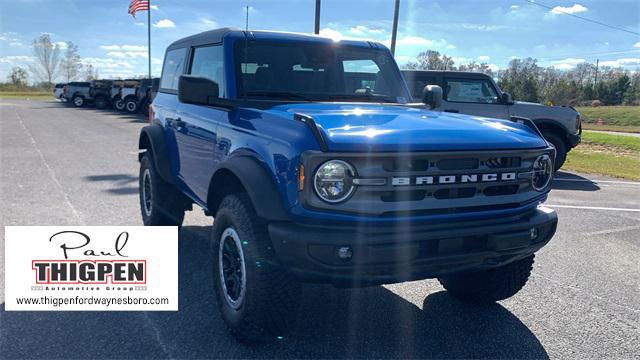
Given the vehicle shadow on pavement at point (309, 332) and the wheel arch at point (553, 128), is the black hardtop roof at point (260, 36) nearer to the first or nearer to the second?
the vehicle shadow on pavement at point (309, 332)

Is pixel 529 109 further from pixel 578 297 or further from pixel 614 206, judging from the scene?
pixel 578 297

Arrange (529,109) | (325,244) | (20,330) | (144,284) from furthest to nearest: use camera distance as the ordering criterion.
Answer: (529,109), (144,284), (20,330), (325,244)

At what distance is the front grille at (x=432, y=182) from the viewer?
275cm

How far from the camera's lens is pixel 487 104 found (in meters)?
11.0

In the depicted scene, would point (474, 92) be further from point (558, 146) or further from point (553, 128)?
point (558, 146)

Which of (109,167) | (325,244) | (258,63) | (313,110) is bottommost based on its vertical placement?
(109,167)

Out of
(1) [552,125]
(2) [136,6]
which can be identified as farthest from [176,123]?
(2) [136,6]

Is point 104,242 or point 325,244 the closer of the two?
point 325,244

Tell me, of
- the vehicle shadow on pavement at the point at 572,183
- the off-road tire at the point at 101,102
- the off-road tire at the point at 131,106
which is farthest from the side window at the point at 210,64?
the off-road tire at the point at 101,102

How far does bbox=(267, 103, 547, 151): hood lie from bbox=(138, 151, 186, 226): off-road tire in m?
2.13

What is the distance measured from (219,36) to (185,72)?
877 mm

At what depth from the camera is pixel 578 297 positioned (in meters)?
4.24

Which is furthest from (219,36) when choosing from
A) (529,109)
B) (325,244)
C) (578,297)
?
(529,109)

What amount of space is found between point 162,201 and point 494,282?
317 centimetres
